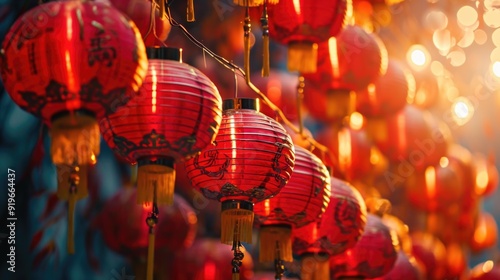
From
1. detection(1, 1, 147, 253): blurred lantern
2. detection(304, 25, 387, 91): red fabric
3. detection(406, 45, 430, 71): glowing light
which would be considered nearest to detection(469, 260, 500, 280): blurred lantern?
detection(406, 45, 430, 71): glowing light

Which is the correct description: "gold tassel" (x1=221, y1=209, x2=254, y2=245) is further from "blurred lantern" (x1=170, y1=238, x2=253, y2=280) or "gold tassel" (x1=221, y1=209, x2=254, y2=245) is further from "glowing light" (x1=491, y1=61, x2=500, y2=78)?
"glowing light" (x1=491, y1=61, x2=500, y2=78)

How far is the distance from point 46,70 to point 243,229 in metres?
1.21

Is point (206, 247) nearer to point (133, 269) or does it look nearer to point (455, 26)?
point (133, 269)

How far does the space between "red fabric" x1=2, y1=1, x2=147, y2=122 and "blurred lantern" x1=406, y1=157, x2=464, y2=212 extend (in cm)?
514

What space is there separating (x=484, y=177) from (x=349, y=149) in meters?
2.70

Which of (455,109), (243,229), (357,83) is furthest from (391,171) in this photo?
(243,229)

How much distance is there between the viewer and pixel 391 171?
958 centimetres

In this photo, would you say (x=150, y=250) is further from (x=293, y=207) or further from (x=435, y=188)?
(x=435, y=188)

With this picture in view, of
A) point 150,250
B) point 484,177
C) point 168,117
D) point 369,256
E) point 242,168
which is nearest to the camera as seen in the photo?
point 168,117

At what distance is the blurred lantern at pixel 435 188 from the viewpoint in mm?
8539

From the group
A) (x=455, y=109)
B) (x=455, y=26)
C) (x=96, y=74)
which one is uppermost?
(x=455, y=26)

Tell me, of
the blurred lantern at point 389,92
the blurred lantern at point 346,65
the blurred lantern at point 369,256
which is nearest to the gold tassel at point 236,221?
the blurred lantern at point 369,256

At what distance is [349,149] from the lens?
776cm

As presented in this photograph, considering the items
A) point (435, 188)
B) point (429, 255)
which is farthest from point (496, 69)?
point (429, 255)
